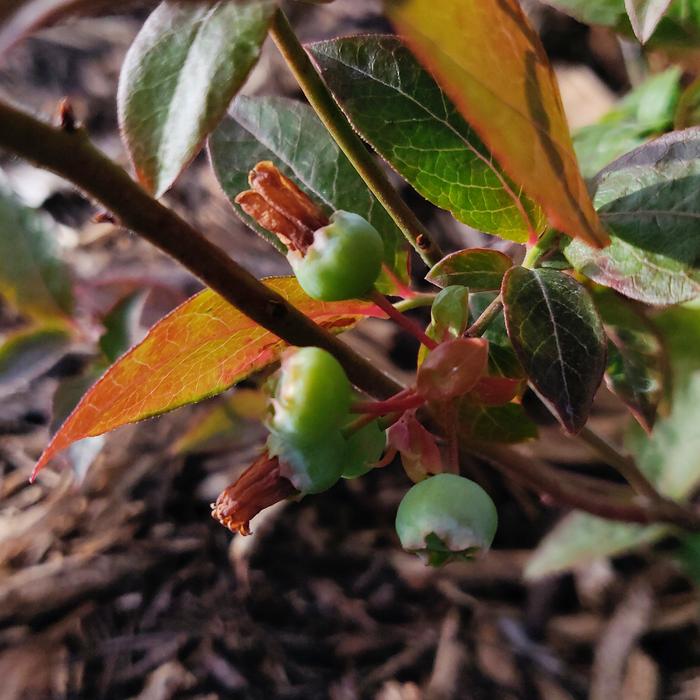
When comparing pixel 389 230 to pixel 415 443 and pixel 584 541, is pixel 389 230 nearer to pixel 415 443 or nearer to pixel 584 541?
pixel 415 443

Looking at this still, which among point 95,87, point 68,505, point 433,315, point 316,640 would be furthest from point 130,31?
point 433,315

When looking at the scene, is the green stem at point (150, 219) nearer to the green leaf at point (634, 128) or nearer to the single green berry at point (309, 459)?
the single green berry at point (309, 459)

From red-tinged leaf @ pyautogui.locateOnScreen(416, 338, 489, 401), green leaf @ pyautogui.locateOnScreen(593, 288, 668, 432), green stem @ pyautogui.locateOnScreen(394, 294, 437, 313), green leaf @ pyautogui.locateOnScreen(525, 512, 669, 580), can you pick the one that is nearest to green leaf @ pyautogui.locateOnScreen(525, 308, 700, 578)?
green leaf @ pyautogui.locateOnScreen(525, 512, 669, 580)

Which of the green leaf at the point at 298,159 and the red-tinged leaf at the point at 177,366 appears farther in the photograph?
the green leaf at the point at 298,159

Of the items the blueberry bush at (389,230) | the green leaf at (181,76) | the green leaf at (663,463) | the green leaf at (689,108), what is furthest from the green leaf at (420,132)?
the green leaf at (663,463)

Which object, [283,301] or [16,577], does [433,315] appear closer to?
[283,301]
